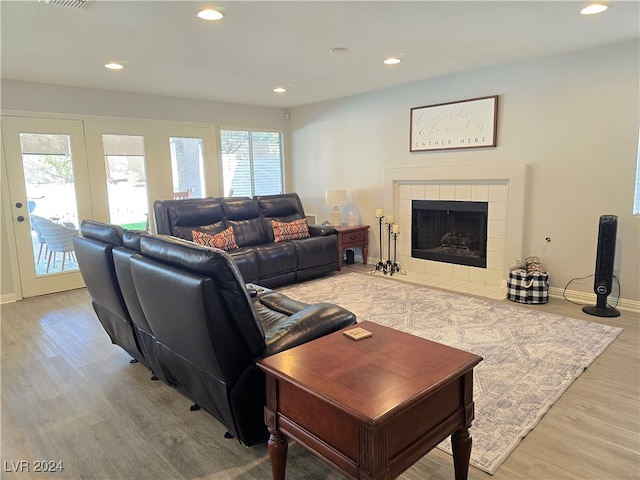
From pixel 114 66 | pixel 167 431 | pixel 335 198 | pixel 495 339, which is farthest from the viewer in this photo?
pixel 335 198

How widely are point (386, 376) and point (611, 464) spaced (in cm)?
130

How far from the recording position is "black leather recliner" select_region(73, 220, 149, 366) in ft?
8.59

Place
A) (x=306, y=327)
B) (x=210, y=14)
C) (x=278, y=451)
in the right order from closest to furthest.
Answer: (x=278, y=451) → (x=306, y=327) → (x=210, y=14)

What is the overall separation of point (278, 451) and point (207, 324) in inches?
23.3

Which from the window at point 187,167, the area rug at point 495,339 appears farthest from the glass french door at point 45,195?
the area rug at point 495,339

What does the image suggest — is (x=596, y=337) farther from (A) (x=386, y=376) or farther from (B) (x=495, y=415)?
(A) (x=386, y=376)

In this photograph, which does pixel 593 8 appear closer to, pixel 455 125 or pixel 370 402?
pixel 455 125

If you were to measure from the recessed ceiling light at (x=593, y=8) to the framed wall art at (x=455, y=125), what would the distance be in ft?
5.19

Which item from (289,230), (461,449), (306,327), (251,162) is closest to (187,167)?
(251,162)

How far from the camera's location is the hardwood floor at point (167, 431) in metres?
1.89

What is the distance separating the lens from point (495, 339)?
10.6 feet

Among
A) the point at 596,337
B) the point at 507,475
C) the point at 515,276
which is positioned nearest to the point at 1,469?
the point at 507,475

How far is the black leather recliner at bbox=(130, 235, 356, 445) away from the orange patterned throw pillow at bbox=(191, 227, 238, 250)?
2.44m

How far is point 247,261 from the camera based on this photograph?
4.55 m
